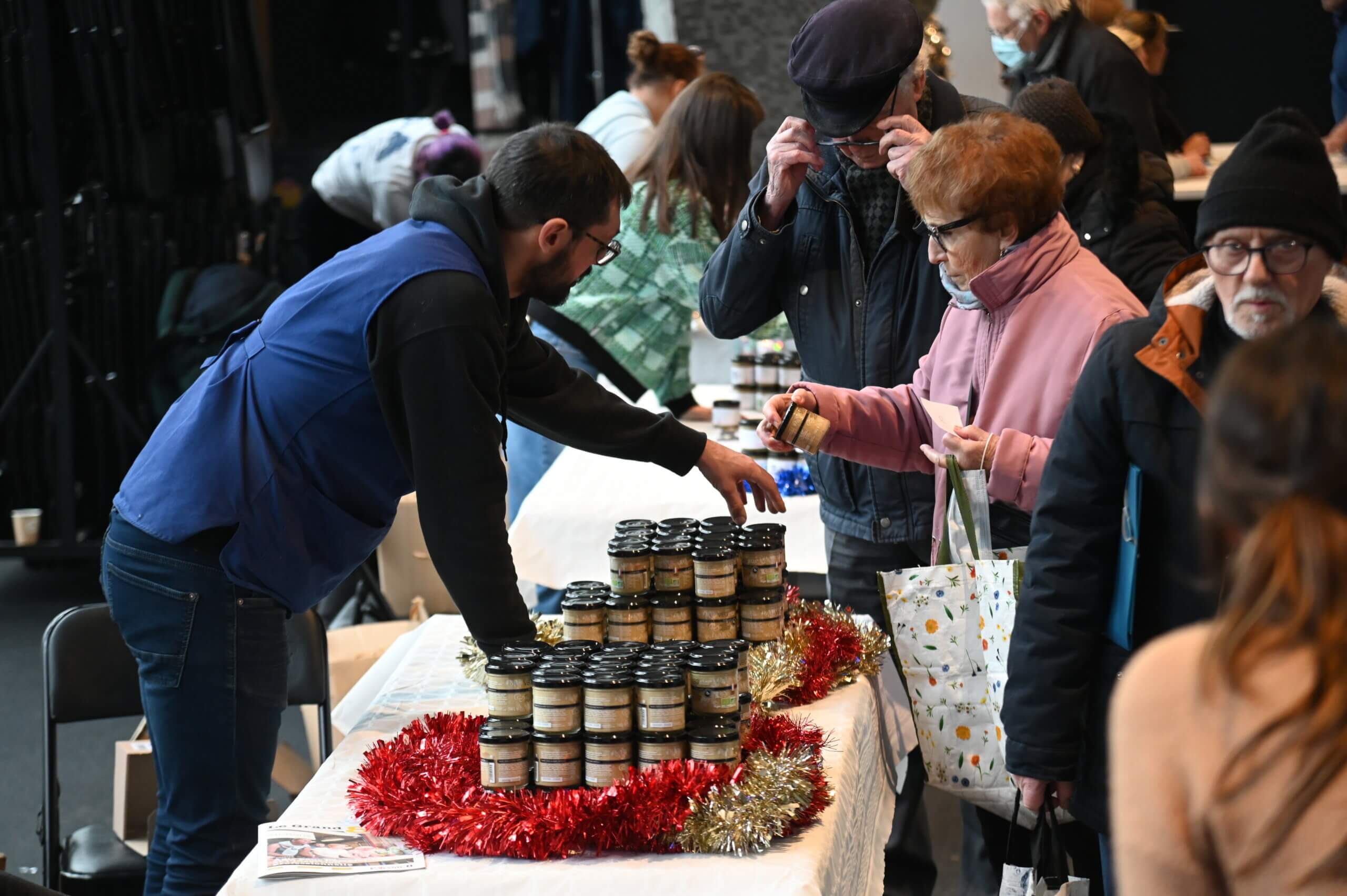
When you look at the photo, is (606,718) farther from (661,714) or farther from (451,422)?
(451,422)

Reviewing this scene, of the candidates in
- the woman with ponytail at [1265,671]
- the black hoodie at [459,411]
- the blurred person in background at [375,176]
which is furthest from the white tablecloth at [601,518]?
the woman with ponytail at [1265,671]

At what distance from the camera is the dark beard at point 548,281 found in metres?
2.08

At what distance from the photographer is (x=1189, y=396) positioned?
1654mm

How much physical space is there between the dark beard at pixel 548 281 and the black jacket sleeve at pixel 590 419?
0.24 metres

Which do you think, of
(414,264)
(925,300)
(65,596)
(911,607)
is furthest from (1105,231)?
(65,596)

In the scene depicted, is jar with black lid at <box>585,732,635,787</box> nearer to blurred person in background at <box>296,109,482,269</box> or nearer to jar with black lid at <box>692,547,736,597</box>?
jar with black lid at <box>692,547,736,597</box>

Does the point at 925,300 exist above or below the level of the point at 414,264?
below

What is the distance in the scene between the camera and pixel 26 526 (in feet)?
16.9

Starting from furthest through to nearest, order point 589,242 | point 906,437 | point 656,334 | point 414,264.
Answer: point 656,334 → point 906,437 → point 589,242 → point 414,264

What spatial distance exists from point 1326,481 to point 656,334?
126 inches

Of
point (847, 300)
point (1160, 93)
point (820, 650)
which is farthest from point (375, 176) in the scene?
point (820, 650)

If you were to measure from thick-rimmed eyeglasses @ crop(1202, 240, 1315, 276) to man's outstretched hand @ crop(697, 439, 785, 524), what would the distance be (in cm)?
96

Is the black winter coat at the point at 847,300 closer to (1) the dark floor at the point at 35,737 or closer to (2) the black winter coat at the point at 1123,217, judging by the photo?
(2) the black winter coat at the point at 1123,217

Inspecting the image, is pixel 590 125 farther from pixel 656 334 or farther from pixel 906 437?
pixel 906 437
